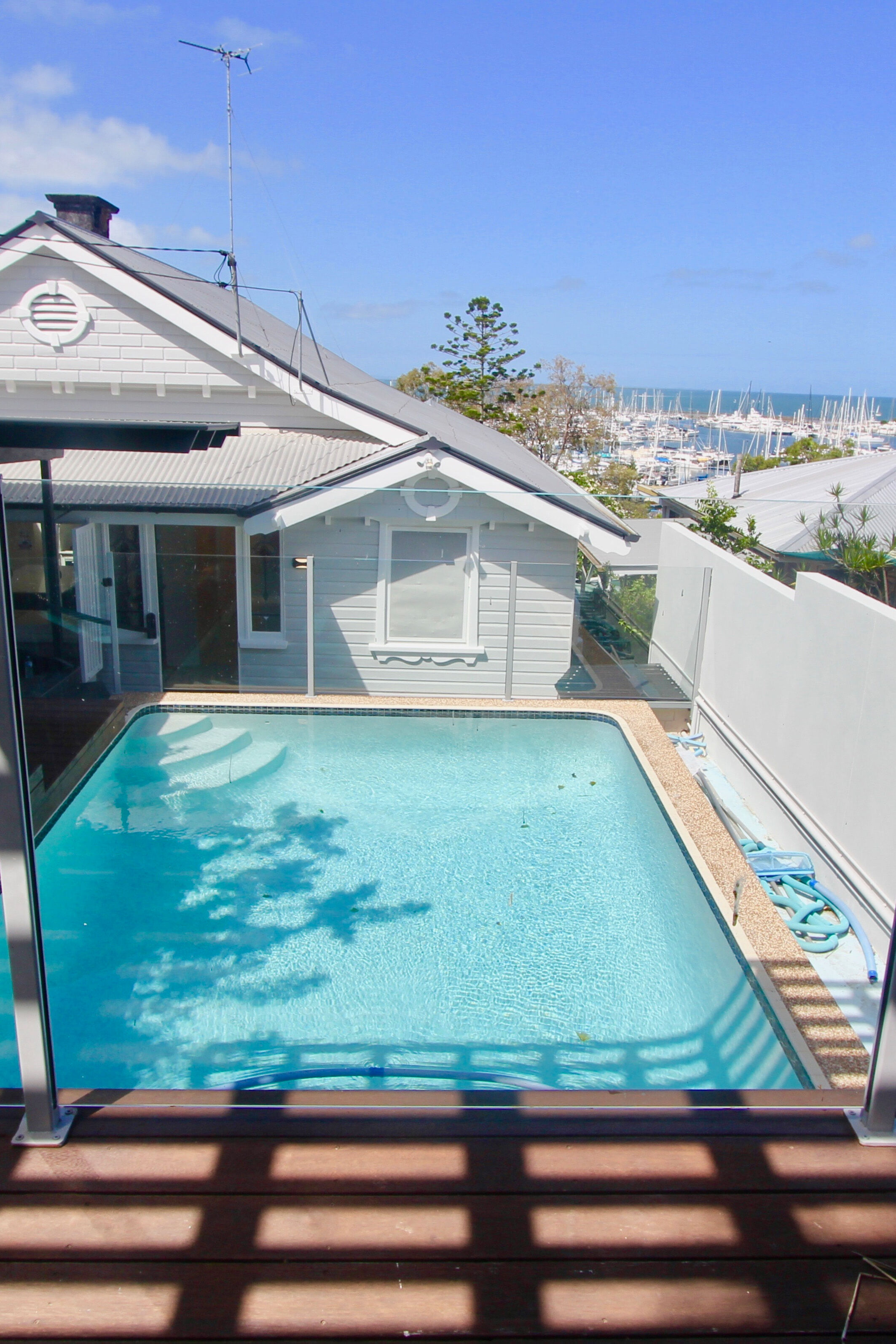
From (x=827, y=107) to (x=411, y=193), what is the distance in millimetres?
13972

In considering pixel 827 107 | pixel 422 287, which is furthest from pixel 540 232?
pixel 827 107

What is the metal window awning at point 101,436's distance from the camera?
217cm

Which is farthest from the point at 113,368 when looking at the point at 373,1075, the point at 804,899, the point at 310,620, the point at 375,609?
the point at 804,899

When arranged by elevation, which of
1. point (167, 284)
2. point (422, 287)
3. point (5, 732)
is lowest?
point (5, 732)

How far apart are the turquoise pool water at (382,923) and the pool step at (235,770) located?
34mm

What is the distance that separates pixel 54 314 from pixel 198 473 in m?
2.72

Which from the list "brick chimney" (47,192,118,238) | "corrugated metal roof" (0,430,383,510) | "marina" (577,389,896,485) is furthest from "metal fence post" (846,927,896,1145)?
"marina" (577,389,896,485)

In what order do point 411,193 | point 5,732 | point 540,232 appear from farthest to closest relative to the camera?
point 540,232 < point 411,193 < point 5,732

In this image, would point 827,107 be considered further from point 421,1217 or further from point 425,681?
point 421,1217

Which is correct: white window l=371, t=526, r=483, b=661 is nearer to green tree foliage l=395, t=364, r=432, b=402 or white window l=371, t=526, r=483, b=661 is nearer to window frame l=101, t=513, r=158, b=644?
window frame l=101, t=513, r=158, b=644

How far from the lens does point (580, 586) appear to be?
32.4 feet

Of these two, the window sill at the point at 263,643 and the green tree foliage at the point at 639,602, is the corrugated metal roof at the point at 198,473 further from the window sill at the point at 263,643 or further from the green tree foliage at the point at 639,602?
the green tree foliage at the point at 639,602

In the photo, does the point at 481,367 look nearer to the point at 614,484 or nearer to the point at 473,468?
the point at 614,484

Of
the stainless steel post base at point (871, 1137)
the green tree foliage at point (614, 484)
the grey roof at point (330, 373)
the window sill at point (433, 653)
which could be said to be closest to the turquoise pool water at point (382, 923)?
the window sill at point (433, 653)
